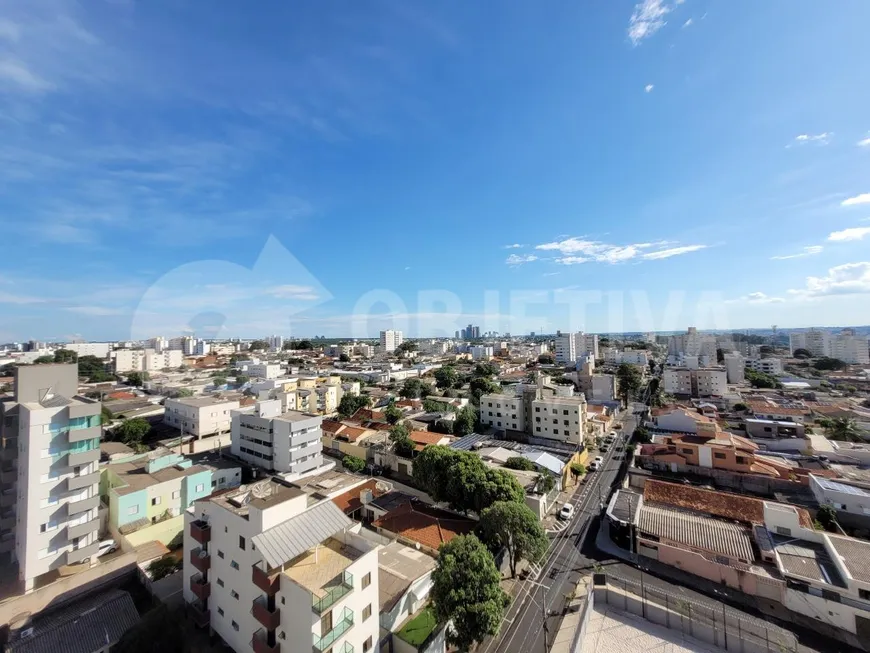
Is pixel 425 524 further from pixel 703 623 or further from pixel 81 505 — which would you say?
pixel 81 505

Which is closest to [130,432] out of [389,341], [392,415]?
[392,415]

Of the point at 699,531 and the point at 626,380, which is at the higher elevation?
the point at 626,380

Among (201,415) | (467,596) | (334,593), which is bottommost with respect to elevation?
(467,596)

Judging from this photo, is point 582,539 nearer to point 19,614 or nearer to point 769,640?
point 769,640

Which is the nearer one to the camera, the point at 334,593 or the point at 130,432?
the point at 334,593

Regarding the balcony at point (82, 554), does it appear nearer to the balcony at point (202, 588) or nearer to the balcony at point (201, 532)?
the balcony at point (202, 588)

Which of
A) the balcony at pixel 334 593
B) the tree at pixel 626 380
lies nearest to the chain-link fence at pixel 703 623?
the balcony at pixel 334 593

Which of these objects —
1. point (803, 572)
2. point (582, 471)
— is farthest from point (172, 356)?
point (803, 572)

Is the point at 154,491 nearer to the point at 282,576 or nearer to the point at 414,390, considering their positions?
the point at 282,576

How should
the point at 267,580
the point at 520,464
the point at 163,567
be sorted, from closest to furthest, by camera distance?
the point at 267,580 < the point at 163,567 < the point at 520,464

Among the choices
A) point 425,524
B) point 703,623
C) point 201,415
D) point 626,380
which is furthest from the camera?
point 626,380
